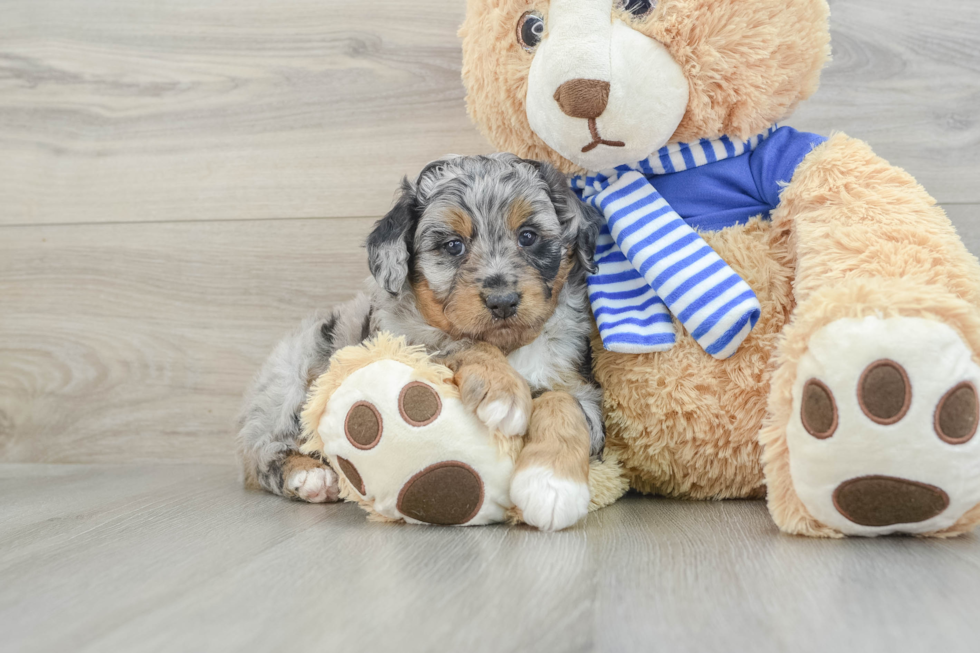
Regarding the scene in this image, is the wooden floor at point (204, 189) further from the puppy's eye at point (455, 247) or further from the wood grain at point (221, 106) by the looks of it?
the puppy's eye at point (455, 247)

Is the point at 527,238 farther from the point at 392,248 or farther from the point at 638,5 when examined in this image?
the point at 638,5

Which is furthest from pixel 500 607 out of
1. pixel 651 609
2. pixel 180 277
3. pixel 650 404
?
pixel 180 277

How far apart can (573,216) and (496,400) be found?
475mm

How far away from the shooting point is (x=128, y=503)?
191 cm

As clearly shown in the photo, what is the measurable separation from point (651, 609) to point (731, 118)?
1.04 metres

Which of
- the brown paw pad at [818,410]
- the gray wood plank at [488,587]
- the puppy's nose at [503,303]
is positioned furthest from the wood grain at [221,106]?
the brown paw pad at [818,410]

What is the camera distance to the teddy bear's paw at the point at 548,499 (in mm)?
1366

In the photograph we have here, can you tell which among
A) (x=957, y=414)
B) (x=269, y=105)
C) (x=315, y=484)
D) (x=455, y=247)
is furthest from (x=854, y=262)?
(x=269, y=105)

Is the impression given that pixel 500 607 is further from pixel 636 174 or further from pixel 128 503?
pixel 128 503

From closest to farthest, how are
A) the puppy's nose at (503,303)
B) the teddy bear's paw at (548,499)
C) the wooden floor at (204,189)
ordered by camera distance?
the teddy bear's paw at (548,499) → the puppy's nose at (503,303) → the wooden floor at (204,189)

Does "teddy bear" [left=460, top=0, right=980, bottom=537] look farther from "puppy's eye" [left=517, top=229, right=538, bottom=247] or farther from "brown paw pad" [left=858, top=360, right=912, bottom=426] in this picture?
"puppy's eye" [left=517, top=229, right=538, bottom=247]

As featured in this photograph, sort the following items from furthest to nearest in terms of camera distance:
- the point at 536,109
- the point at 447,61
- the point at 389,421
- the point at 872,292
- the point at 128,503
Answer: the point at 447,61 → the point at 128,503 → the point at 536,109 → the point at 389,421 → the point at 872,292

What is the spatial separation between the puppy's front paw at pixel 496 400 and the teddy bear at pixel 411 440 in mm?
17

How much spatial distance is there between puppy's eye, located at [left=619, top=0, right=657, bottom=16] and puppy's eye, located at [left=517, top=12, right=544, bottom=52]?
0.18 metres
